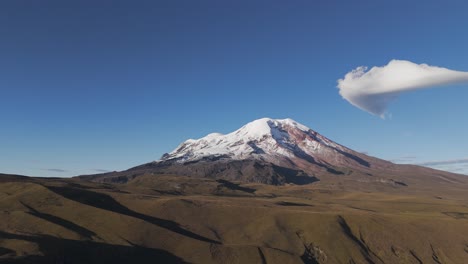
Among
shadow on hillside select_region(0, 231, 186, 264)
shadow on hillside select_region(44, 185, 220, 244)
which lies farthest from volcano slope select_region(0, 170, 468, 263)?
shadow on hillside select_region(44, 185, 220, 244)

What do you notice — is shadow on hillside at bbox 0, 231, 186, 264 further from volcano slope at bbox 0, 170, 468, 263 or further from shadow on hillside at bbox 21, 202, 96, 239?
shadow on hillside at bbox 21, 202, 96, 239

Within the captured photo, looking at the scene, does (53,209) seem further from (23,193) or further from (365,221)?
(365,221)

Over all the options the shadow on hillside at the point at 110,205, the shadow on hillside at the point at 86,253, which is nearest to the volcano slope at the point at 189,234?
the shadow on hillside at the point at 86,253

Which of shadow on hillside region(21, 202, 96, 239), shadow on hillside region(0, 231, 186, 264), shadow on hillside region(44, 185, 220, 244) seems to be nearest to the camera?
shadow on hillside region(0, 231, 186, 264)

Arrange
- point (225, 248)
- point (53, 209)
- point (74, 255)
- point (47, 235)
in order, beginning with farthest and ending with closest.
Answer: point (53, 209), point (225, 248), point (47, 235), point (74, 255)

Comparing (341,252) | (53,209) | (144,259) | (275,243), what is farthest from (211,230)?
(53,209)

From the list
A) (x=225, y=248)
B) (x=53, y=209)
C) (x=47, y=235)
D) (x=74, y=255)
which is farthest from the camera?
(x=53, y=209)
